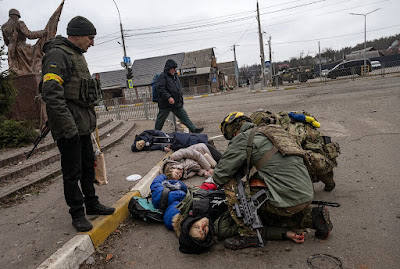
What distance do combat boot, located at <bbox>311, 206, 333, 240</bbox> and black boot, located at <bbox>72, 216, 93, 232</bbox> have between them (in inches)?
86.5

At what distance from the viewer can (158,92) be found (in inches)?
287

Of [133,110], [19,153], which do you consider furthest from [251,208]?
[133,110]

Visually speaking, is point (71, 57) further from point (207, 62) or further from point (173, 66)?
point (207, 62)

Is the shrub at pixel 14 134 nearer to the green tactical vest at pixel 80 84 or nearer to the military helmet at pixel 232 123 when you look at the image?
the green tactical vest at pixel 80 84

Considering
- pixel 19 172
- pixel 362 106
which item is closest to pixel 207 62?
pixel 362 106

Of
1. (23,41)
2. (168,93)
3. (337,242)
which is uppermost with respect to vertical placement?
Result: (23,41)

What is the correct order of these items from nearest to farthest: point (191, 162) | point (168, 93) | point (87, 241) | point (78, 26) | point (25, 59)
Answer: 1. point (87, 241)
2. point (78, 26)
3. point (191, 162)
4. point (168, 93)
5. point (25, 59)

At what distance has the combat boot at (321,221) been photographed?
2.65 m

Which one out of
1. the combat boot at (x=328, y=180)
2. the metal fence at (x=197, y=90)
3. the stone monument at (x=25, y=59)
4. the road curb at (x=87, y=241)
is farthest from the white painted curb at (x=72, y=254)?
the metal fence at (x=197, y=90)

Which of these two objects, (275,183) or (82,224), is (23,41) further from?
(275,183)

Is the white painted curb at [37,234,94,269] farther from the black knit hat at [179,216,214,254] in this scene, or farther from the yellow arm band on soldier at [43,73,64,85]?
the yellow arm band on soldier at [43,73,64,85]

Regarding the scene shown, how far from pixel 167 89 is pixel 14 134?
140 inches

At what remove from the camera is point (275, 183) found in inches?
102

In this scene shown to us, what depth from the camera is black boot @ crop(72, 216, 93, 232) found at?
9.57 ft
